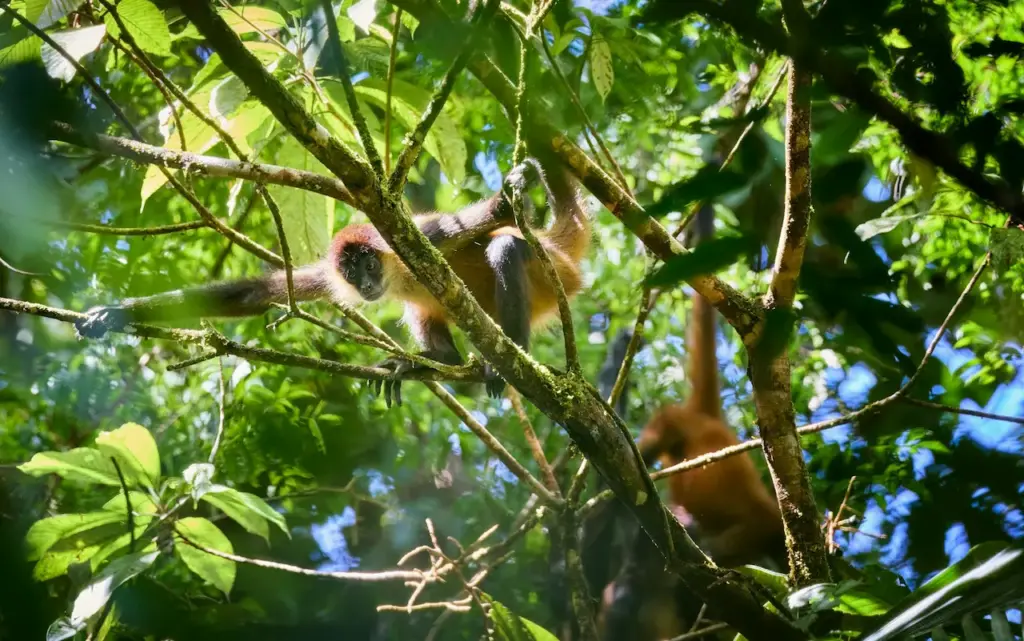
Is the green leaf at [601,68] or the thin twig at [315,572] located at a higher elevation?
the green leaf at [601,68]

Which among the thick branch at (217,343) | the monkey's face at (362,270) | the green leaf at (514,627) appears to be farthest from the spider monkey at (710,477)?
the thick branch at (217,343)

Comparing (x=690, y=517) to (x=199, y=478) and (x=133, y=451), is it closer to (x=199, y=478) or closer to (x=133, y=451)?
(x=199, y=478)

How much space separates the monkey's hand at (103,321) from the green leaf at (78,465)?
564mm

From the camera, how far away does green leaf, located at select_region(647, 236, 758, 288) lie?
0.95 metres

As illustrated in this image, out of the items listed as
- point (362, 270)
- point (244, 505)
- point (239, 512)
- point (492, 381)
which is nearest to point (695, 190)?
point (244, 505)

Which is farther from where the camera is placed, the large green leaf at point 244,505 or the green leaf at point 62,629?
the large green leaf at point 244,505

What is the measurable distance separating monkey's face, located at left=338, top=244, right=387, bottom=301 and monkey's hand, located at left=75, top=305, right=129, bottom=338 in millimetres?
1835

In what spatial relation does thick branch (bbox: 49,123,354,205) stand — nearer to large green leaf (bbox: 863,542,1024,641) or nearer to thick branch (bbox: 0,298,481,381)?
thick branch (bbox: 0,298,481,381)

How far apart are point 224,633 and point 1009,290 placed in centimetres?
442

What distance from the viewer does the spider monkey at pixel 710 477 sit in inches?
242

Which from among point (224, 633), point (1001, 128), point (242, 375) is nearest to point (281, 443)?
point (242, 375)

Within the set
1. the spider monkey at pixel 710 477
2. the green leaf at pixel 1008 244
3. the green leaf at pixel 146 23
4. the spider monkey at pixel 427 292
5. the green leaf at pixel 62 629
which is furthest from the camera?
the spider monkey at pixel 710 477

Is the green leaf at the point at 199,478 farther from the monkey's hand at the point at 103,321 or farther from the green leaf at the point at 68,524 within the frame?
the monkey's hand at the point at 103,321

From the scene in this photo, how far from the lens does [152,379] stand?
21.5 ft
